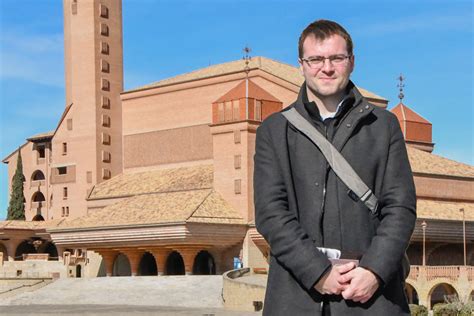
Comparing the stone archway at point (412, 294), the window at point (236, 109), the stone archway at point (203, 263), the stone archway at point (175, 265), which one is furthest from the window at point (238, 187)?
the stone archway at point (412, 294)

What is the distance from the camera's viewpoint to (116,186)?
218 ft

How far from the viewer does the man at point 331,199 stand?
173 inches

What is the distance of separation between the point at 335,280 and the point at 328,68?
1.01m

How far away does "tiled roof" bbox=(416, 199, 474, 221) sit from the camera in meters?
55.3

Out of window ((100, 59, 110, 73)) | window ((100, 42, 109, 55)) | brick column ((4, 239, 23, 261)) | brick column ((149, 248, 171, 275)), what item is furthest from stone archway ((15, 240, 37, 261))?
brick column ((149, 248, 171, 275))

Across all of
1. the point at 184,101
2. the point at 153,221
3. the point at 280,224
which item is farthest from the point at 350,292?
the point at 184,101

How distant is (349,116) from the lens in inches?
186

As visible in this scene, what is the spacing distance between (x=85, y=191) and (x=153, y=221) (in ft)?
45.5

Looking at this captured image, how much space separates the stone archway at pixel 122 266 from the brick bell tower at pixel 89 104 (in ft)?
18.5

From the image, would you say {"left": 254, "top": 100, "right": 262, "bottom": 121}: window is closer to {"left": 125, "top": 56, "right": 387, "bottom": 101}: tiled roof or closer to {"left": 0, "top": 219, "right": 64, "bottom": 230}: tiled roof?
{"left": 125, "top": 56, "right": 387, "bottom": 101}: tiled roof

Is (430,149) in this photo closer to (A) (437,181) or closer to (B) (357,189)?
(A) (437,181)

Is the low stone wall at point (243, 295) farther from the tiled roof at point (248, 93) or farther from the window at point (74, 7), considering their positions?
the window at point (74, 7)

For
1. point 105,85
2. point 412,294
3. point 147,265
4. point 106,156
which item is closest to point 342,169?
point 412,294

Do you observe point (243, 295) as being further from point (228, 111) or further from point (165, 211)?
point (228, 111)
